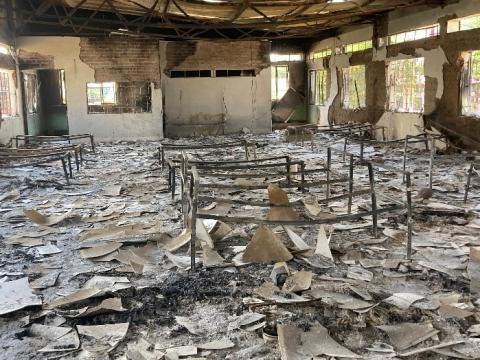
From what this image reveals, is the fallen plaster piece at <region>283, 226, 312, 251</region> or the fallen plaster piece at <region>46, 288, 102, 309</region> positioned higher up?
the fallen plaster piece at <region>283, 226, 312, 251</region>

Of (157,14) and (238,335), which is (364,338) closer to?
(238,335)

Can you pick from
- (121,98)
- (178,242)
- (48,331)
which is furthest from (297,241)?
(121,98)

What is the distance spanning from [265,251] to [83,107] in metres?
13.4

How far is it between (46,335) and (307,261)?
2530mm

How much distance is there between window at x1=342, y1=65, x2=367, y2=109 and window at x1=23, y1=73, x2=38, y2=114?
11432mm

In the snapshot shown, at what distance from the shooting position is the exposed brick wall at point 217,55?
18.1 meters

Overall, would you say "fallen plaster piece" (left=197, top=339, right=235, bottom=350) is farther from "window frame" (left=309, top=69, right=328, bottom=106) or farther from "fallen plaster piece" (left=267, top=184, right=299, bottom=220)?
"window frame" (left=309, top=69, right=328, bottom=106)

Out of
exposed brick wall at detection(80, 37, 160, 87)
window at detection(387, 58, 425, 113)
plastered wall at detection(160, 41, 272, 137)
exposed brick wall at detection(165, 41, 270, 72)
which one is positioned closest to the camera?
window at detection(387, 58, 425, 113)

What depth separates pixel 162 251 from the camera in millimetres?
5457

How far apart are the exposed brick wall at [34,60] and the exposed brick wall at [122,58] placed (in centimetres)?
105

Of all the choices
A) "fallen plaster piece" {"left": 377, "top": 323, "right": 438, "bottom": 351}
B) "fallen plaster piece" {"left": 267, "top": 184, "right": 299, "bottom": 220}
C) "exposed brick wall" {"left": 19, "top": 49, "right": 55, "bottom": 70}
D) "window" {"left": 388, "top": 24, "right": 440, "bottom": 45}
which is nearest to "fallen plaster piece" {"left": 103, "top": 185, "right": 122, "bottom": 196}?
"fallen plaster piece" {"left": 267, "top": 184, "right": 299, "bottom": 220}

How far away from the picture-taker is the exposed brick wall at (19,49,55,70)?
51.0 ft

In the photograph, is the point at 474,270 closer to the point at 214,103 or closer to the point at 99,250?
the point at 99,250

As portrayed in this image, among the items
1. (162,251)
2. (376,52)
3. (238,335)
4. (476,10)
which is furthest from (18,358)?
(376,52)
